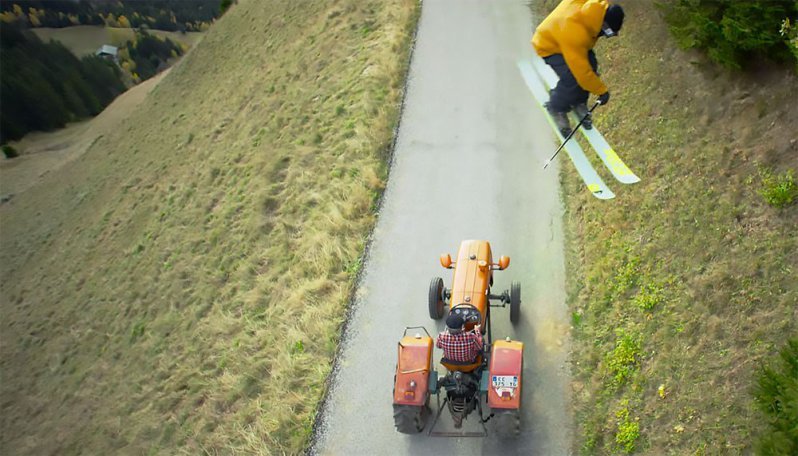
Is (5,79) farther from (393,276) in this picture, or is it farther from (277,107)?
(393,276)

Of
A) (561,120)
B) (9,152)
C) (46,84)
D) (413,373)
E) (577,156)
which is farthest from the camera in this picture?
(46,84)

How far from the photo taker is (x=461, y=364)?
23.2 feet

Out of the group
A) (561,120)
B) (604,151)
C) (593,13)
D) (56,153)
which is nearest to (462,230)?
(561,120)

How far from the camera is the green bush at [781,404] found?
5102 mm

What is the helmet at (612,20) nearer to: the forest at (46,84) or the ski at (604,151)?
the ski at (604,151)

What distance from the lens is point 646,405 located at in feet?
23.2

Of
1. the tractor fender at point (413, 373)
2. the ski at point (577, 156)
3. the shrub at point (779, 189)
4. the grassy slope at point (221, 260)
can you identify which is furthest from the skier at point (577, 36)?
the grassy slope at point (221, 260)

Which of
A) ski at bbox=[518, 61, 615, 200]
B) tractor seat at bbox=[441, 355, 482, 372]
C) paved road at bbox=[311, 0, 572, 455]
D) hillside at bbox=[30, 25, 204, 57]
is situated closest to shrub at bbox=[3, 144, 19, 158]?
hillside at bbox=[30, 25, 204, 57]

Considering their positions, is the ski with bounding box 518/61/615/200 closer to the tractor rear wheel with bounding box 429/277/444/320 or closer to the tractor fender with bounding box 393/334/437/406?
the tractor rear wheel with bounding box 429/277/444/320

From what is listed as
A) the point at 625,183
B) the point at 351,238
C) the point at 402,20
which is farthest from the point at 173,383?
the point at 402,20

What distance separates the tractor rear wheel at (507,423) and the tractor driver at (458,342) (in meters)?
0.76

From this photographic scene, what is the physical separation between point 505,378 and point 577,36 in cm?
484

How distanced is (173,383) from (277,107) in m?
10.3

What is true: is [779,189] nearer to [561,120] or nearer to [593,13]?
[561,120]
